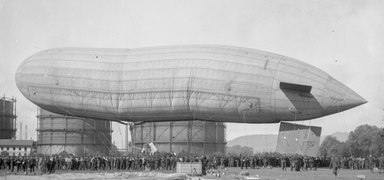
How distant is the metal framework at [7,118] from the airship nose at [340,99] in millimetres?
77087

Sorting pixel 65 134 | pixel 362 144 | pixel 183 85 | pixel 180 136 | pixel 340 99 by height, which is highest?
pixel 183 85

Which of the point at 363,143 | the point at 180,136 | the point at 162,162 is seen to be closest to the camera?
the point at 162,162

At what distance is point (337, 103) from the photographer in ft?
126

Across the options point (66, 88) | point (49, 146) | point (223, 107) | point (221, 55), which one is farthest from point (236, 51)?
point (49, 146)

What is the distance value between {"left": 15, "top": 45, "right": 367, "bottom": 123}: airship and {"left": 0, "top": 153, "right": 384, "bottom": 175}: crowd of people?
9.79ft

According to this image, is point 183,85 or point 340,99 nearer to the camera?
point 340,99

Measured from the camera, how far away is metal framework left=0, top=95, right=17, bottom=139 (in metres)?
104

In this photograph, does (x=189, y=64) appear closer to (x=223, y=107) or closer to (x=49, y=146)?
(x=223, y=107)

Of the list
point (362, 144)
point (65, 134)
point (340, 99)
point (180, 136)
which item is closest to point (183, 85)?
point (340, 99)

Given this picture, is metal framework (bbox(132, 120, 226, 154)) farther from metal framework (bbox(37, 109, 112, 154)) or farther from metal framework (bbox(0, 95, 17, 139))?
metal framework (bbox(0, 95, 17, 139))

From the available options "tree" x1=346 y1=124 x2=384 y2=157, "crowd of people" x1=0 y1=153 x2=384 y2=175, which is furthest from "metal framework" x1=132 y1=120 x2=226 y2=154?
"tree" x1=346 y1=124 x2=384 y2=157

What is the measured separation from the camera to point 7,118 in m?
104

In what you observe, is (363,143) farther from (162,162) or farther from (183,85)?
(183,85)

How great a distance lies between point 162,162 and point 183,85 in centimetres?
617
